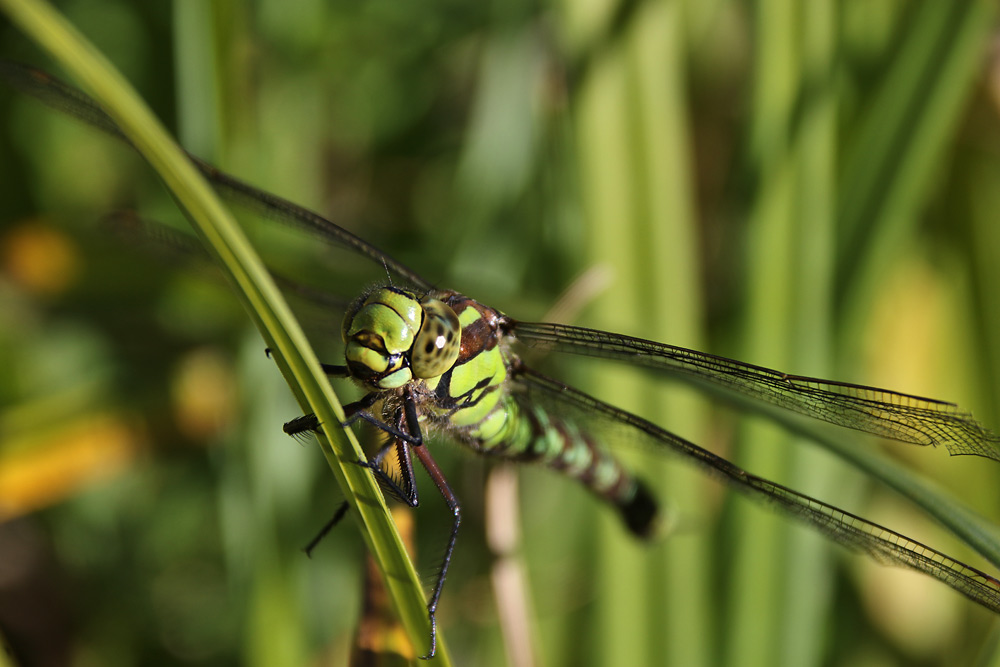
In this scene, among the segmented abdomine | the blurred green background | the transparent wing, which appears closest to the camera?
the transparent wing

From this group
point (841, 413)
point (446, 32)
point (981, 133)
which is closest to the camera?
point (841, 413)

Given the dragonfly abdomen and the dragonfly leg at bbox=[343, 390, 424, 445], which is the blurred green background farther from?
the dragonfly leg at bbox=[343, 390, 424, 445]

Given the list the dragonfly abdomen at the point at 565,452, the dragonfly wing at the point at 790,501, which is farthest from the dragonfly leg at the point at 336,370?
the dragonfly wing at the point at 790,501

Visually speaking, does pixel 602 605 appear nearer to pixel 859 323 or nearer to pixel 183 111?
pixel 859 323

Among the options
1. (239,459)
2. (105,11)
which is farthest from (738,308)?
(105,11)

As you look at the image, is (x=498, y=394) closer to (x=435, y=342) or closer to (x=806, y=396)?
(x=435, y=342)

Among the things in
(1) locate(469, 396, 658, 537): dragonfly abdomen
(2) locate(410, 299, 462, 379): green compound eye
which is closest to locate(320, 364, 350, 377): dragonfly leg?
(2) locate(410, 299, 462, 379): green compound eye

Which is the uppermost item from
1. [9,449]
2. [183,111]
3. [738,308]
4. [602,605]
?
[738,308]
